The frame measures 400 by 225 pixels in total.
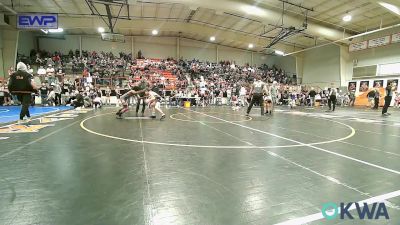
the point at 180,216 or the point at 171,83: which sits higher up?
the point at 171,83

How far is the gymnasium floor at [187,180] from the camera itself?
206cm

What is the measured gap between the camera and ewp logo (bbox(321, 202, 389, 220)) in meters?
2.07

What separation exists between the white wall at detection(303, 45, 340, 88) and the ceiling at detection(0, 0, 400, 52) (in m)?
1.66

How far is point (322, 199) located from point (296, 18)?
20.8 meters

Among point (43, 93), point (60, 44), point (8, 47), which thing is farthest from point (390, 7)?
point (60, 44)

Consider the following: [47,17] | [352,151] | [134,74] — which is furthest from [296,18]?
[352,151]

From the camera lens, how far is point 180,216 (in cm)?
203

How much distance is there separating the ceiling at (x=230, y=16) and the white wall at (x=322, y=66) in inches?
65.5

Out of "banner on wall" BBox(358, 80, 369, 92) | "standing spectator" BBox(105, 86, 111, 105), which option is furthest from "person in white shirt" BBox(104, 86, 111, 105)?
"banner on wall" BBox(358, 80, 369, 92)

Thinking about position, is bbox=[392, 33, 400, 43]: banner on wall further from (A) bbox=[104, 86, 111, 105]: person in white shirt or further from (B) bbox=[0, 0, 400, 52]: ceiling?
(A) bbox=[104, 86, 111, 105]: person in white shirt

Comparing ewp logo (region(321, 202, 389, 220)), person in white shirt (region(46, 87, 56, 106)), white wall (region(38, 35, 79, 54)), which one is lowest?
ewp logo (region(321, 202, 389, 220))

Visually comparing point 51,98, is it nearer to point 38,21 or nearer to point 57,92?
point 57,92

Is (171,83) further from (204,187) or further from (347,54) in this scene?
(204,187)

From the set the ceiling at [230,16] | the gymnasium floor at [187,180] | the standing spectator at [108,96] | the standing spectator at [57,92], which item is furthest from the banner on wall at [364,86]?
the standing spectator at [57,92]
